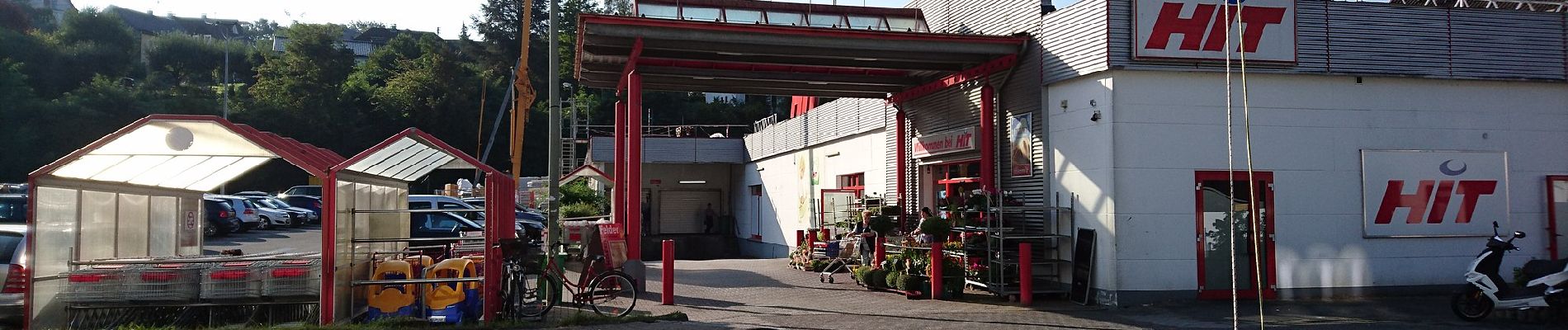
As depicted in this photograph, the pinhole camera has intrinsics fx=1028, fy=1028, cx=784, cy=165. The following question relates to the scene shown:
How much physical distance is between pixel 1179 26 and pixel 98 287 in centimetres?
1223

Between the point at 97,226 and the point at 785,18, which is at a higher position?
the point at 785,18

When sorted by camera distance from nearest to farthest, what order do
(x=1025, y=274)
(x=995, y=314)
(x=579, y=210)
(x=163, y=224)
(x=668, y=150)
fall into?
(x=995, y=314)
(x=163, y=224)
(x=1025, y=274)
(x=579, y=210)
(x=668, y=150)

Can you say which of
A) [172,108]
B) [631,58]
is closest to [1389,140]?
[631,58]

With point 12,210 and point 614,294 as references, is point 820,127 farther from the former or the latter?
point 12,210

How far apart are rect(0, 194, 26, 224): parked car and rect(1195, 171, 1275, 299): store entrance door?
20010mm


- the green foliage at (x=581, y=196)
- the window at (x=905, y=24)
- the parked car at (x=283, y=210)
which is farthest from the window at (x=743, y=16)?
the parked car at (x=283, y=210)

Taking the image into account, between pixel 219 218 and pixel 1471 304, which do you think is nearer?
pixel 1471 304

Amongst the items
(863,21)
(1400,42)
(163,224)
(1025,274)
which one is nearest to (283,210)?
(163,224)

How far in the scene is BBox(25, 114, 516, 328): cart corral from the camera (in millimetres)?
9664

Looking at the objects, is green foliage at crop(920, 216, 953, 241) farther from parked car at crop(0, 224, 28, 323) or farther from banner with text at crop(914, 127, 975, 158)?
parked car at crop(0, 224, 28, 323)

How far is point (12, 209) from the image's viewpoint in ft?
63.1

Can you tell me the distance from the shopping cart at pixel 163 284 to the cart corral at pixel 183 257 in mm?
11

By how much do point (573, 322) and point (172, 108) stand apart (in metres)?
57.9

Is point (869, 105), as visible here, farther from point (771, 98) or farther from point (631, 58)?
point (771, 98)
